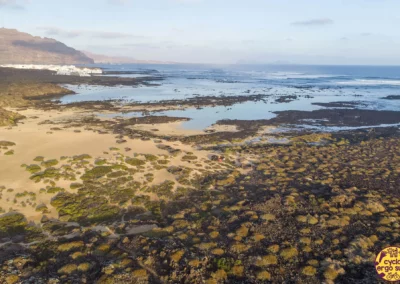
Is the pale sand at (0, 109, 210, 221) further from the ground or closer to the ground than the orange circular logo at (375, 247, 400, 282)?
further from the ground

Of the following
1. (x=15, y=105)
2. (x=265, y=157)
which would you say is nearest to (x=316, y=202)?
(x=265, y=157)

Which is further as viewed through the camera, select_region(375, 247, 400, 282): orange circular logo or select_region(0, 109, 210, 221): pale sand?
select_region(0, 109, 210, 221): pale sand

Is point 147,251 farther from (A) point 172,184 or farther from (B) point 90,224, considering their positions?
(A) point 172,184

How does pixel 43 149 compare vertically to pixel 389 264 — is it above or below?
above

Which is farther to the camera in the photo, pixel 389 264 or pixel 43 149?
pixel 43 149
